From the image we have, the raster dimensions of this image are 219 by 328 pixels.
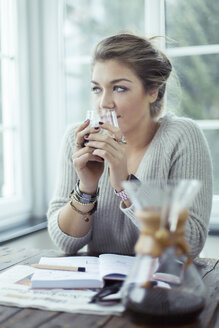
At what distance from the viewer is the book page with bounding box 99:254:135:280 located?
1097mm

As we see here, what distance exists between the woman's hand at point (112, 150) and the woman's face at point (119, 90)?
0.89ft

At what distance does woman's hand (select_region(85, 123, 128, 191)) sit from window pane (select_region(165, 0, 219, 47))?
40.5 inches

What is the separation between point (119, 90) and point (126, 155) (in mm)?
296

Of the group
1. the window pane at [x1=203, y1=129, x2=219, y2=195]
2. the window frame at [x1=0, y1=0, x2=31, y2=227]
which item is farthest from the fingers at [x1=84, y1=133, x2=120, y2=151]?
the window frame at [x1=0, y1=0, x2=31, y2=227]

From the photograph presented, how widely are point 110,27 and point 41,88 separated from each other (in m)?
0.55

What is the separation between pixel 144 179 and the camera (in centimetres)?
169

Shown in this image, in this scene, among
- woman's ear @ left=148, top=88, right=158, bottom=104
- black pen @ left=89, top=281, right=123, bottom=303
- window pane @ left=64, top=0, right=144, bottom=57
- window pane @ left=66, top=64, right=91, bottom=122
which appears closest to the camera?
black pen @ left=89, top=281, right=123, bottom=303

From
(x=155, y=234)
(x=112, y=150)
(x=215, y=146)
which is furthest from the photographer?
(x=215, y=146)

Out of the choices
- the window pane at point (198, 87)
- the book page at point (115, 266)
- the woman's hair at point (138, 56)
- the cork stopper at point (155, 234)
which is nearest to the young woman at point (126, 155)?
the woman's hair at point (138, 56)

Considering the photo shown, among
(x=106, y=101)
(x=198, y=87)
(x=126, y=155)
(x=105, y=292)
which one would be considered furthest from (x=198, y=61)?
(x=105, y=292)

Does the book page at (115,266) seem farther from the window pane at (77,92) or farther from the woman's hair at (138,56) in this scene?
the window pane at (77,92)

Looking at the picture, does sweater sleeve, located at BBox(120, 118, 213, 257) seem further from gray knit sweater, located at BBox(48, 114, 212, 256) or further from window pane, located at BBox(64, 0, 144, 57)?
window pane, located at BBox(64, 0, 144, 57)

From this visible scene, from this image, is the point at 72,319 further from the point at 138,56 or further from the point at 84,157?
the point at 138,56

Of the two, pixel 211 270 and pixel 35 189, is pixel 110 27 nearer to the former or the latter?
pixel 35 189
